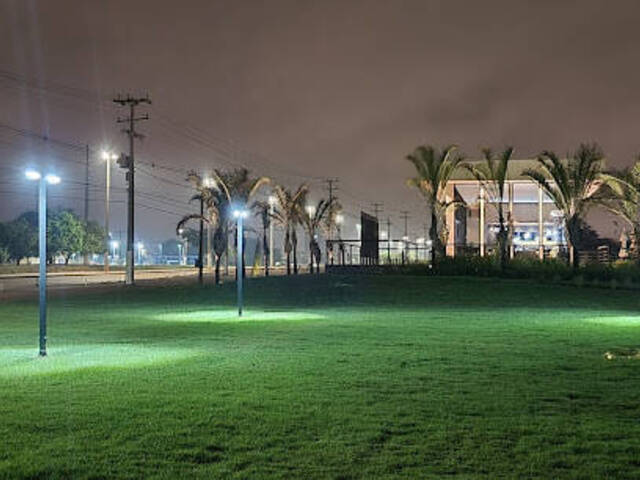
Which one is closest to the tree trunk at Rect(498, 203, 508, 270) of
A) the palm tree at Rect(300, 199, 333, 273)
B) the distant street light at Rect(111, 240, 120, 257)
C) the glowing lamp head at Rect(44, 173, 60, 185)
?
the palm tree at Rect(300, 199, 333, 273)

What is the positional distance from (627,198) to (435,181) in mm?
8956

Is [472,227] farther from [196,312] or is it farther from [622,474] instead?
[622,474]

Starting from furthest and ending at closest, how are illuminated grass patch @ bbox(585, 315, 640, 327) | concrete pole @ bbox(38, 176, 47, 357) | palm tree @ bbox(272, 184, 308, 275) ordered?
palm tree @ bbox(272, 184, 308, 275) → illuminated grass patch @ bbox(585, 315, 640, 327) → concrete pole @ bbox(38, 176, 47, 357)

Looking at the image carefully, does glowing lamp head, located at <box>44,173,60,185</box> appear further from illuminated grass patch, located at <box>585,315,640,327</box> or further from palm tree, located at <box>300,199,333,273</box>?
palm tree, located at <box>300,199,333,273</box>

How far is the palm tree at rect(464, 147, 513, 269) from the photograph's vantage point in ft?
131

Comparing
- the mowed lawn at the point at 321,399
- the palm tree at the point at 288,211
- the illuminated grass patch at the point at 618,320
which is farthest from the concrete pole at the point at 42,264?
the palm tree at the point at 288,211

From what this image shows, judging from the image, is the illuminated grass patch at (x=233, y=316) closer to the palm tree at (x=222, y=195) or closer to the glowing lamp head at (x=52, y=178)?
the glowing lamp head at (x=52, y=178)

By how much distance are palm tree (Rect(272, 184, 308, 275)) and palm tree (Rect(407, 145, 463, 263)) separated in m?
16.1

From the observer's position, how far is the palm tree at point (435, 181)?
1626 inches

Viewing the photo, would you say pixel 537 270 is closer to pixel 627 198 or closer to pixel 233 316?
pixel 627 198

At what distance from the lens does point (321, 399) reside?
9.98 metres

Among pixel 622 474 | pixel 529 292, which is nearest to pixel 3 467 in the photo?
pixel 622 474

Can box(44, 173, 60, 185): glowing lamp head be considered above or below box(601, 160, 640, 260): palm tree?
below

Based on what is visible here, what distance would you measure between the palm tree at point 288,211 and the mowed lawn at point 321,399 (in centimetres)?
3544
